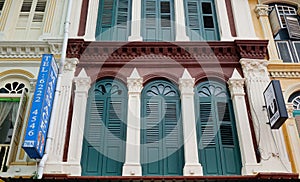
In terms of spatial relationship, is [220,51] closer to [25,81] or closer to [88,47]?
[88,47]

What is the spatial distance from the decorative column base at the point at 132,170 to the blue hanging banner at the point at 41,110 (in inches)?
71.0

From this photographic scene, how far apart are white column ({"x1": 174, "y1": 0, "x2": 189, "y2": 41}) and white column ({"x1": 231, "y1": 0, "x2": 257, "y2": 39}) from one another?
1520 millimetres

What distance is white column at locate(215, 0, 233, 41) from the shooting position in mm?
10211

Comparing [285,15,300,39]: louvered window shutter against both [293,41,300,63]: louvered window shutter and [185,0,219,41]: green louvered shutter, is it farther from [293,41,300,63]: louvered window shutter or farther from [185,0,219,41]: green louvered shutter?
[185,0,219,41]: green louvered shutter

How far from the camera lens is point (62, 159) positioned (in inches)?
321

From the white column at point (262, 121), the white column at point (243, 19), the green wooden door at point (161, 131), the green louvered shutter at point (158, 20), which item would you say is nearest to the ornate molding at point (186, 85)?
the green wooden door at point (161, 131)

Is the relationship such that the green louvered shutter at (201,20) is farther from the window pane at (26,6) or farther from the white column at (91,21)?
the window pane at (26,6)

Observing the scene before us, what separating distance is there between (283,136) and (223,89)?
73.8 inches

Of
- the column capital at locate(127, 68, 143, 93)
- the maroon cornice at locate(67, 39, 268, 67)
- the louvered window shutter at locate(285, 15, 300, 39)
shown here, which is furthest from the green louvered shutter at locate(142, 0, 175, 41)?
the louvered window shutter at locate(285, 15, 300, 39)

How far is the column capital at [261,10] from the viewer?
430 inches

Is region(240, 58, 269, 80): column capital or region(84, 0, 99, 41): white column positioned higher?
region(84, 0, 99, 41): white column

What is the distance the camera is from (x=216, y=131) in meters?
8.72

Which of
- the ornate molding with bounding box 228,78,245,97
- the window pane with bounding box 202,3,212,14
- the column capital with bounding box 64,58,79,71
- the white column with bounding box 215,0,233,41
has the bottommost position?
the ornate molding with bounding box 228,78,245,97

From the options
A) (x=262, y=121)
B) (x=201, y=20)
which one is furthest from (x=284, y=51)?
(x=262, y=121)
